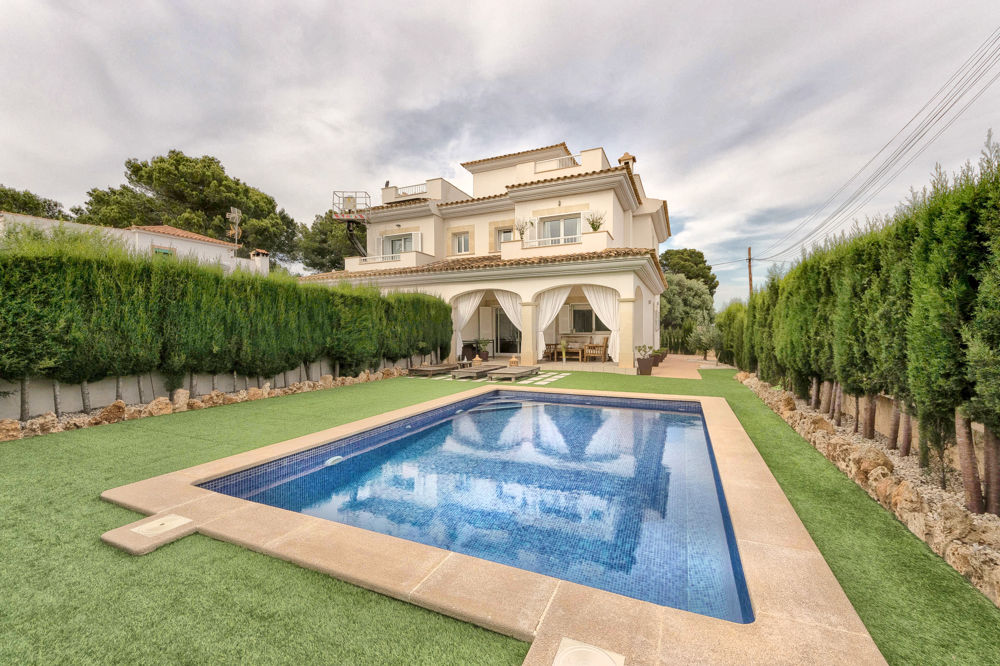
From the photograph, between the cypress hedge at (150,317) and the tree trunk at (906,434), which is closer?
the tree trunk at (906,434)

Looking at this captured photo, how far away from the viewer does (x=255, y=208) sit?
3070 cm

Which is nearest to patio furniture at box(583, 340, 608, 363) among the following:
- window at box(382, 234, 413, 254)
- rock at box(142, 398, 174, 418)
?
window at box(382, 234, 413, 254)

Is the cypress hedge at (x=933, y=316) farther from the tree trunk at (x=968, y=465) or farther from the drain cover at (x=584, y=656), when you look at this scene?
the drain cover at (x=584, y=656)

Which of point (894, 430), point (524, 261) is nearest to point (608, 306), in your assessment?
point (524, 261)

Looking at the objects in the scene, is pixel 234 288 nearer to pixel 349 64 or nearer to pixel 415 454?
pixel 415 454

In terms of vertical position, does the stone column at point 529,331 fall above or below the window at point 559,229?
below

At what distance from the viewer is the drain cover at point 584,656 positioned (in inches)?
62.1

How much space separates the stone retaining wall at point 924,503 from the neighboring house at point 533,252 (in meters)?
8.78

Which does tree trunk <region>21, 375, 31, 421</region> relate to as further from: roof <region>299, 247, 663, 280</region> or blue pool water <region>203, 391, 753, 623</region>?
roof <region>299, 247, 663, 280</region>

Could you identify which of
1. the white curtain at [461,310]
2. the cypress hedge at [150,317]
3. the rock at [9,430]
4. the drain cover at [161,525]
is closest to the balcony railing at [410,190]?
the white curtain at [461,310]

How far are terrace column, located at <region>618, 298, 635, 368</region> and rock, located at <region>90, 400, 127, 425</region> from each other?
40.0 feet

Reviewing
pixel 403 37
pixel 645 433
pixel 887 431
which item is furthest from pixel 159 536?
pixel 403 37

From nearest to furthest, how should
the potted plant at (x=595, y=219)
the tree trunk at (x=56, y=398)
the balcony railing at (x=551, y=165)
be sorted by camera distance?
the tree trunk at (x=56, y=398)
the potted plant at (x=595, y=219)
the balcony railing at (x=551, y=165)

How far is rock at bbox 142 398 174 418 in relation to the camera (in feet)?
21.4
